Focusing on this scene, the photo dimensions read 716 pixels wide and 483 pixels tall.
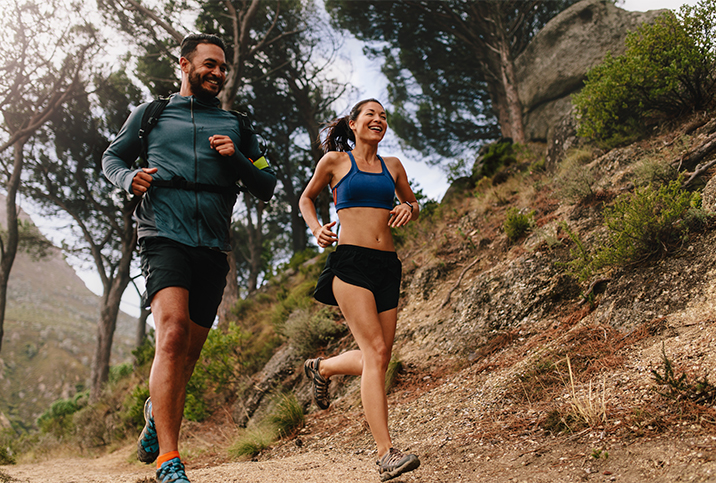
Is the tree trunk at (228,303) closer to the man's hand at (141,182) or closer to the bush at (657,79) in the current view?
the bush at (657,79)

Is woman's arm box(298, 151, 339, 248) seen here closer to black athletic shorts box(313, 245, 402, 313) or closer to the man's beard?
black athletic shorts box(313, 245, 402, 313)

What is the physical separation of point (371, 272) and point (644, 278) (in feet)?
8.24

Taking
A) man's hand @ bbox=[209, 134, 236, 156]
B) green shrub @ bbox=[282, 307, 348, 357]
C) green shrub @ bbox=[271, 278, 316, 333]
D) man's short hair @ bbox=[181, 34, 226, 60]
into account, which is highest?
man's short hair @ bbox=[181, 34, 226, 60]

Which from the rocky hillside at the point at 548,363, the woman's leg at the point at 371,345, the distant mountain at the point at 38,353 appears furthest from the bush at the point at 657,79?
the distant mountain at the point at 38,353

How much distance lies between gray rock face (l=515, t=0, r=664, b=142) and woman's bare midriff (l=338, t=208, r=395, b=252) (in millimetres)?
9103

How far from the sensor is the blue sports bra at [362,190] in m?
2.91

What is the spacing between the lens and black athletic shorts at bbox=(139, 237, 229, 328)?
95.1 inches

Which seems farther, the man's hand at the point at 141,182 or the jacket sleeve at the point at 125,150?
the jacket sleeve at the point at 125,150

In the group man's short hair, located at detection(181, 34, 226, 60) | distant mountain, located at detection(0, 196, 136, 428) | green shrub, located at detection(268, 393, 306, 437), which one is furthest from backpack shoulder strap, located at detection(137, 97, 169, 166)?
distant mountain, located at detection(0, 196, 136, 428)

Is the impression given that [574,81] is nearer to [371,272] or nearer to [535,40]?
[535,40]

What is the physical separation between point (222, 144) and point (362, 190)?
864 millimetres

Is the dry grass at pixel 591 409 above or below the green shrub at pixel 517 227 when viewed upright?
below

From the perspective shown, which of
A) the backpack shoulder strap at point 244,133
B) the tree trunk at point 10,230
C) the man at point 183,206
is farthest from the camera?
the tree trunk at point 10,230

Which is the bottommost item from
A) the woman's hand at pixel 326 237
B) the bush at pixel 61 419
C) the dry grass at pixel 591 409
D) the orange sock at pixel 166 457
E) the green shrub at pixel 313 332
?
the bush at pixel 61 419
